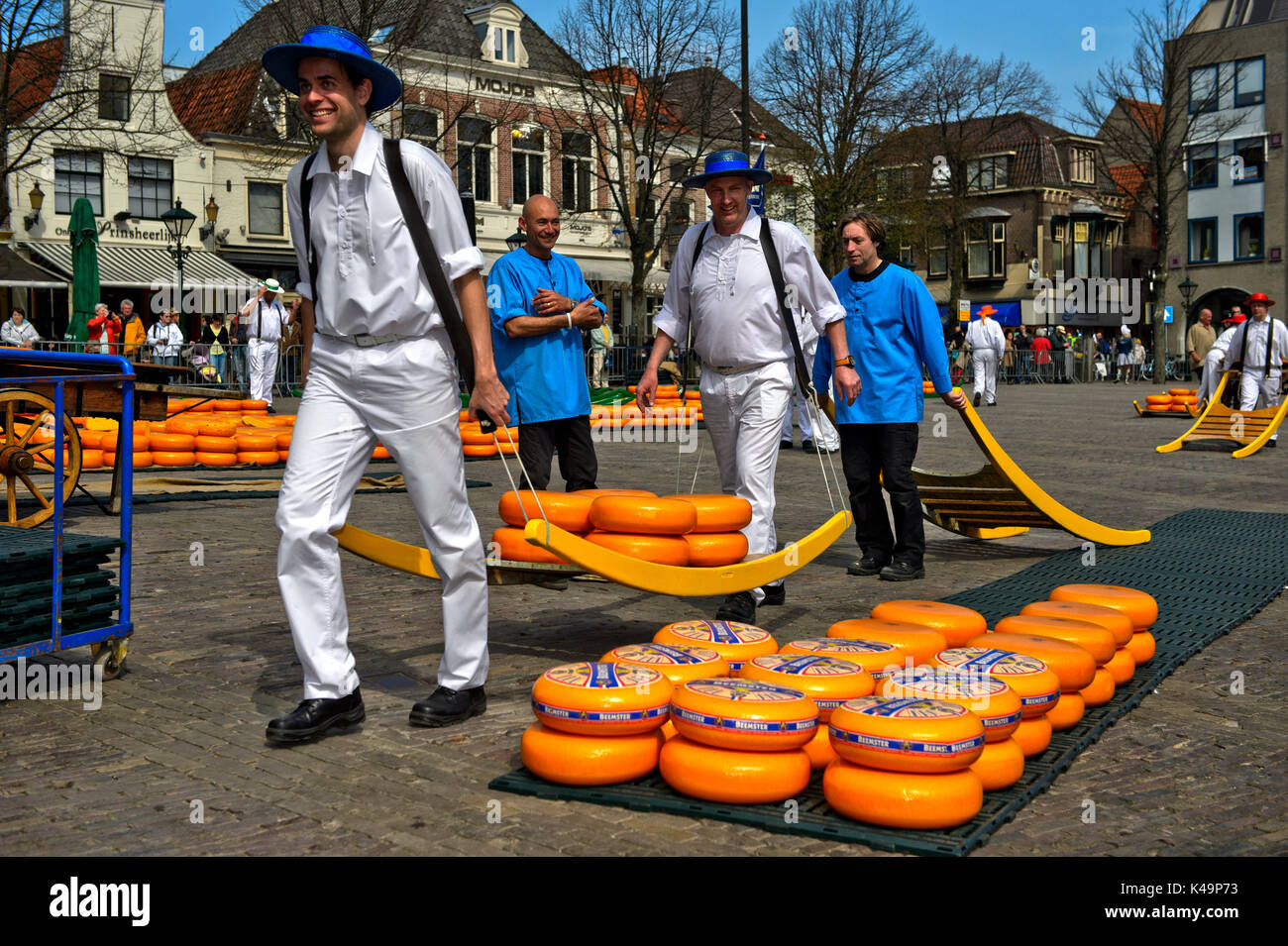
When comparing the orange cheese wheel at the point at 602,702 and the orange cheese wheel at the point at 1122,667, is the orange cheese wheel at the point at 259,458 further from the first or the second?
the orange cheese wheel at the point at 1122,667

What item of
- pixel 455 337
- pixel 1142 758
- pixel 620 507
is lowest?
pixel 1142 758

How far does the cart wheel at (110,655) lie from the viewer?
5121 mm

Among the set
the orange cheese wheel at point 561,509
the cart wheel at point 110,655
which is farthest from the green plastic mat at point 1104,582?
the cart wheel at point 110,655

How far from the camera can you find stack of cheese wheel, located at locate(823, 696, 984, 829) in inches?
139

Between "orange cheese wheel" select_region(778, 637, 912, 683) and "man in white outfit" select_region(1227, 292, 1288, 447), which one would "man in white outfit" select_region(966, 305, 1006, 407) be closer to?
"man in white outfit" select_region(1227, 292, 1288, 447)

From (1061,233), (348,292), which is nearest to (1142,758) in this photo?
(348,292)

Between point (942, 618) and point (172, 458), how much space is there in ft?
35.7

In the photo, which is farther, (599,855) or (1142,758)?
(1142,758)

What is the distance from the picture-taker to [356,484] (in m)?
4.45

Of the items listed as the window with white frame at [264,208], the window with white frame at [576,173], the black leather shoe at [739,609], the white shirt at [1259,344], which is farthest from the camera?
the window with white frame at [576,173]

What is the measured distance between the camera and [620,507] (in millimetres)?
5414

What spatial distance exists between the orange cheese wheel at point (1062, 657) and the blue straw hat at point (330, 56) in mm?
2881
